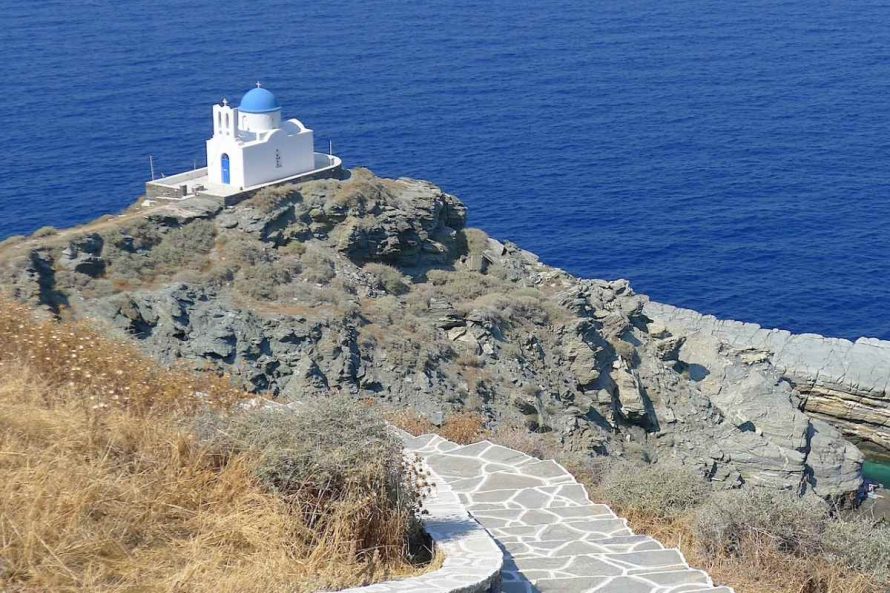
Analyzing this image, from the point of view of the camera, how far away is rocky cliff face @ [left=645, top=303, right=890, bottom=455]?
41.4 m

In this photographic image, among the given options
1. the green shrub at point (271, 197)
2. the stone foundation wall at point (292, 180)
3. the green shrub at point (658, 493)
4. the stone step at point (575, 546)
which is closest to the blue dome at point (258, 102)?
the stone foundation wall at point (292, 180)

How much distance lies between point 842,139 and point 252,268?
169 feet

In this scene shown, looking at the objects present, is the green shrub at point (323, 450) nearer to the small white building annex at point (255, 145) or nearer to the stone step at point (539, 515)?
the stone step at point (539, 515)

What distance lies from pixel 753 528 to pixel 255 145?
27803mm

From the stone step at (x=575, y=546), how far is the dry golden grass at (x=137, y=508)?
265 centimetres

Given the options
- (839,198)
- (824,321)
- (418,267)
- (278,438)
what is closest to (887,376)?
(824,321)

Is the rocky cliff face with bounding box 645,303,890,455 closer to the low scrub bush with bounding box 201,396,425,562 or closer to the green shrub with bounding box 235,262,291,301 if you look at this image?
the green shrub with bounding box 235,262,291,301

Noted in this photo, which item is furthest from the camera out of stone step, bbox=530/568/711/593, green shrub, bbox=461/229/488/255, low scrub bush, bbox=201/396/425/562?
green shrub, bbox=461/229/488/255

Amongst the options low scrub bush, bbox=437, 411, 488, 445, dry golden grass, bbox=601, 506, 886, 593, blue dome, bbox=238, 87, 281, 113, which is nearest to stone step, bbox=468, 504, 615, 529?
dry golden grass, bbox=601, 506, 886, 593

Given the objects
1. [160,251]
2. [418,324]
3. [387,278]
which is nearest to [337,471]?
[418,324]

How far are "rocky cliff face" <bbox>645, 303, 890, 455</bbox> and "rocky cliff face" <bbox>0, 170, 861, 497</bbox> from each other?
262cm

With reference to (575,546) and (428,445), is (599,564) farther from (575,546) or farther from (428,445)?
(428,445)

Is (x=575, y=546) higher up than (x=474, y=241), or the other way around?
(x=575, y=546)

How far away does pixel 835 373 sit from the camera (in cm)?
4278
